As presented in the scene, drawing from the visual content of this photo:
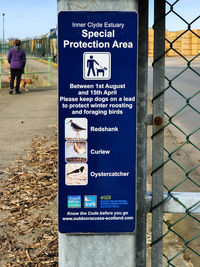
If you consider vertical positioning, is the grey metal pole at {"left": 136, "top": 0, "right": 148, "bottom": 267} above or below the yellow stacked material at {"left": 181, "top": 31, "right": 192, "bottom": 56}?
below

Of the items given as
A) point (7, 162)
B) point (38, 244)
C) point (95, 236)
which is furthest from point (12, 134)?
point (95, 236)

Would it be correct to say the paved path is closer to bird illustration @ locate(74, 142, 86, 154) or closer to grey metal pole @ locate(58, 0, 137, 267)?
grey metal pole @ locate(58, 0, 137, 267)

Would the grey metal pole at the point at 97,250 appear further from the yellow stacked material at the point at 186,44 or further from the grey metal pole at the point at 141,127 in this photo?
the yellow stacked material at the point at 186,44

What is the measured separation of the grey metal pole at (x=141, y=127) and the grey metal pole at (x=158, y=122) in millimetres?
39

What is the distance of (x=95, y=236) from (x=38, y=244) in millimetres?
2334

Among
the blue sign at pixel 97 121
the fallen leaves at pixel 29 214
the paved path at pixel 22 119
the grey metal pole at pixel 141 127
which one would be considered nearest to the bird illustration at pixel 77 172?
the blue sign at pixel 97 121

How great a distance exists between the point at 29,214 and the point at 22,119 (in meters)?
6.81

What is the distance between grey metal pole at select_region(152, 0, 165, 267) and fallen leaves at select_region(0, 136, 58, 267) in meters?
1.90

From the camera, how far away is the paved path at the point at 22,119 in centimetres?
815

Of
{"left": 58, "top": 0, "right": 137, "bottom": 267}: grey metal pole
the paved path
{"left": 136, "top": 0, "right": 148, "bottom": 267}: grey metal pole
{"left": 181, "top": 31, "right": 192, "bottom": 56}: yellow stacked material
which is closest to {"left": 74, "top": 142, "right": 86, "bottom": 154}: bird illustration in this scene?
{"left": 136, "top": 0, "right": 148, "bottom": 267}: grey metal pole

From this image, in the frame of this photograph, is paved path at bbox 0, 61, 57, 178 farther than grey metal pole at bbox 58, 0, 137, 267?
Yes

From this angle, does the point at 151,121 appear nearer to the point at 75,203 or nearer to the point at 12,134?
the point at 75,203

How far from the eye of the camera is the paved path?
8.15m

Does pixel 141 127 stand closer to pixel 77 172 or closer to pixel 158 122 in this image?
pixel 158 122
